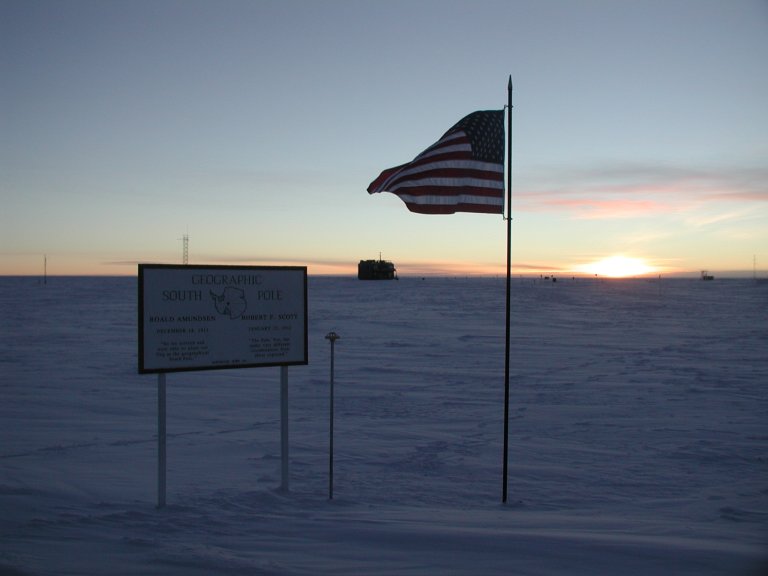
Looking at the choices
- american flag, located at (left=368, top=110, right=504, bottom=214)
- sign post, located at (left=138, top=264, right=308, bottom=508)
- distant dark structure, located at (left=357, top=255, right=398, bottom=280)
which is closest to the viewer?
sign post, located at (left=138, top=264, right=308, bottom=508)

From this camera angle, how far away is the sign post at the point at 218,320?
7133mm

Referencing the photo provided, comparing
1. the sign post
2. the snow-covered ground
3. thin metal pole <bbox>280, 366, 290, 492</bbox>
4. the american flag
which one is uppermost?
the american flag

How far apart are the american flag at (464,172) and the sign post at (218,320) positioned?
1.92 m

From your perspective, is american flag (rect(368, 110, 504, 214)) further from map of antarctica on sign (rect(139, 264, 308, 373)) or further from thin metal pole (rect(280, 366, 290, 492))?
thin metal pole (rect(280, 366, 290, 492))

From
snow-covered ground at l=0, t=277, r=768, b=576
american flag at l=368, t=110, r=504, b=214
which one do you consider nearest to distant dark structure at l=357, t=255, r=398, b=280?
snow-covered ground at l=0, t=277, r=768, b=576

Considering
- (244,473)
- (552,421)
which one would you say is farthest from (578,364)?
(244,473)

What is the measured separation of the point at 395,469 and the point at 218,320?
3451mm

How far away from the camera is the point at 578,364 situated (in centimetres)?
1991

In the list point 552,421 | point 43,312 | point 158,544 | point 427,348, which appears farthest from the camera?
point 43,312

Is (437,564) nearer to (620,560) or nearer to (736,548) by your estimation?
(620,560)

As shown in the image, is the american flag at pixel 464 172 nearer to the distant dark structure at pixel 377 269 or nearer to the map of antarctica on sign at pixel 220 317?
the map of antarctica on sign at pixel 220 317

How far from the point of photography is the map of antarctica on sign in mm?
7152

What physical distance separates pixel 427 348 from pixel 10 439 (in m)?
15.5

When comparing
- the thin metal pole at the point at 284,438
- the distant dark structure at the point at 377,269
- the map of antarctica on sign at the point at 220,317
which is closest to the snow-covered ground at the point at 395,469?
the thin metal pole at the point at 284,438
